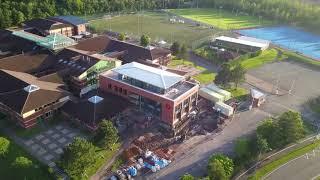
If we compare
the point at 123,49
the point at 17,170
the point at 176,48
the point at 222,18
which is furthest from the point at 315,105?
the point at 222,18

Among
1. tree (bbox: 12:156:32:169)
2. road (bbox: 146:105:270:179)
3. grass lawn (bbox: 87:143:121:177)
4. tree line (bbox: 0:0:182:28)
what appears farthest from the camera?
tree line (bbox: 0:0:182:28)

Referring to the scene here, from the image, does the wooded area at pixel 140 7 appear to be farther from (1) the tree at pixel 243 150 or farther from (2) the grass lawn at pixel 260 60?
(1) the tree at pixel 243 150

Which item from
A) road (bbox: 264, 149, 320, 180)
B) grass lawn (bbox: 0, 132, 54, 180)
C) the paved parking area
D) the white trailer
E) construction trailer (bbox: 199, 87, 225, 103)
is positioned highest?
construction trailer (bbox: 199, 87, 225, 103)

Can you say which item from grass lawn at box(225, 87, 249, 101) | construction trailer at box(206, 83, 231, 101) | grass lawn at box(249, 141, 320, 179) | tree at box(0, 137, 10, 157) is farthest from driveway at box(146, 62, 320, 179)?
tree at box(0, 137, 10, 157)

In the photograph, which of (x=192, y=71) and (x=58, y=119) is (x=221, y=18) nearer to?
(x=192, y=71)

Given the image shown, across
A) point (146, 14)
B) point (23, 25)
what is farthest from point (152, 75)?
point (146, 14)

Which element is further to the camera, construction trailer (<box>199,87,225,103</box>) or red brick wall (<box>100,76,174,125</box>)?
construction trailer (<box>199,87,225,103</box>)

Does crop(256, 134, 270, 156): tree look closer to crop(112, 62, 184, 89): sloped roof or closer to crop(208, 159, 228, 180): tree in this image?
crop(208, 159, 228, 180): tree
